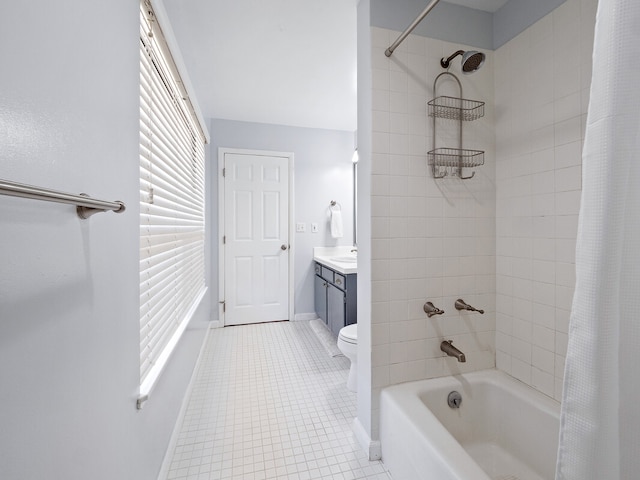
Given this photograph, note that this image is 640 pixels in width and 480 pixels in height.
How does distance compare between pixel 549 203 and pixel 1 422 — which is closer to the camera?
pixel 1 422

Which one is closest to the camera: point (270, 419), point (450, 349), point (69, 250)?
point (69, 250)

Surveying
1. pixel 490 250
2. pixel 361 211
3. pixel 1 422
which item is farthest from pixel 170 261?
pixel 490 250

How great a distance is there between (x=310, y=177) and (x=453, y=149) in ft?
7.28

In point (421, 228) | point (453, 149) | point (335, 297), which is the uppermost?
point (453, 149)

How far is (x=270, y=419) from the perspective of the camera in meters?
1.78

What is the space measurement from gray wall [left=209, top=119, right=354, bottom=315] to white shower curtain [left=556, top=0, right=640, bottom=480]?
3178 millimetres

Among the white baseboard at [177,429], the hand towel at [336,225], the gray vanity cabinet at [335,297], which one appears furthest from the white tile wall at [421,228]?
the hand towel at [336,225]

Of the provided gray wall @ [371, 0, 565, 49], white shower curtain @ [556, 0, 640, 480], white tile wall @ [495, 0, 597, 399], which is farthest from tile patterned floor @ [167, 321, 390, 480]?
gray wall @ [371, 0, 565, 49]

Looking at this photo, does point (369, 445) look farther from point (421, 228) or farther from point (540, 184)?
point (540, 184)

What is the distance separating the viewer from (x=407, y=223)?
1551 mm

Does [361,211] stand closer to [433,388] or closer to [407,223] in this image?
[407,223]

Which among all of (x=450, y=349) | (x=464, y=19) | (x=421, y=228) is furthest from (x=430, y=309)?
(x=464, y=19)

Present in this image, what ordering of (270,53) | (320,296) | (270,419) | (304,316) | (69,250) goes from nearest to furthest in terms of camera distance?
(69,250), (270,419), (270,53), (320,296), (304,316)

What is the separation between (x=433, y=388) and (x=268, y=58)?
243 centimetres
